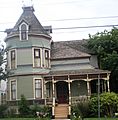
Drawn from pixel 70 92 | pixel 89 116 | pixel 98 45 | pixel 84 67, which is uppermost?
pixel 98 45

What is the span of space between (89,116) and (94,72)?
544 centimetres

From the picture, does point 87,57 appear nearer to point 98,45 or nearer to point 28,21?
point 98,45

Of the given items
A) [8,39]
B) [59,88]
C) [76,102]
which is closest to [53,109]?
[76,102]

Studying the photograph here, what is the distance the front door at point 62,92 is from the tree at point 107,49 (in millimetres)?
4997

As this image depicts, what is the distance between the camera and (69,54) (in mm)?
42094

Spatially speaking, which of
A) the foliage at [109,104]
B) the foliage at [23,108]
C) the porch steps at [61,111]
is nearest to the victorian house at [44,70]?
the porch steps at [61,111]

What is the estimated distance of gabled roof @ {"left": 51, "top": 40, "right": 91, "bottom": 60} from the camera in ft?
137

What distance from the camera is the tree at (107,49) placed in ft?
135

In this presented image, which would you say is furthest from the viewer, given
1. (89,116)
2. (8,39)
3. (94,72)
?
(8,39)

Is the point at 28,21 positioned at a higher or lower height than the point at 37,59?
higher

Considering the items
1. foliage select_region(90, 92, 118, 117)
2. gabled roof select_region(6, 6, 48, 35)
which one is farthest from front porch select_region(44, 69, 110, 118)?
gabled roof select_region(6, 6, 48, 35)

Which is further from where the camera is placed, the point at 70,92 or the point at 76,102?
the point at 70,92

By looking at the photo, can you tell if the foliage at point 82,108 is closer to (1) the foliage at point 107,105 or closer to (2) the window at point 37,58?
(1) the foliage at point 107,105

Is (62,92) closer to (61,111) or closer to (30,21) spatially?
(61,111)
